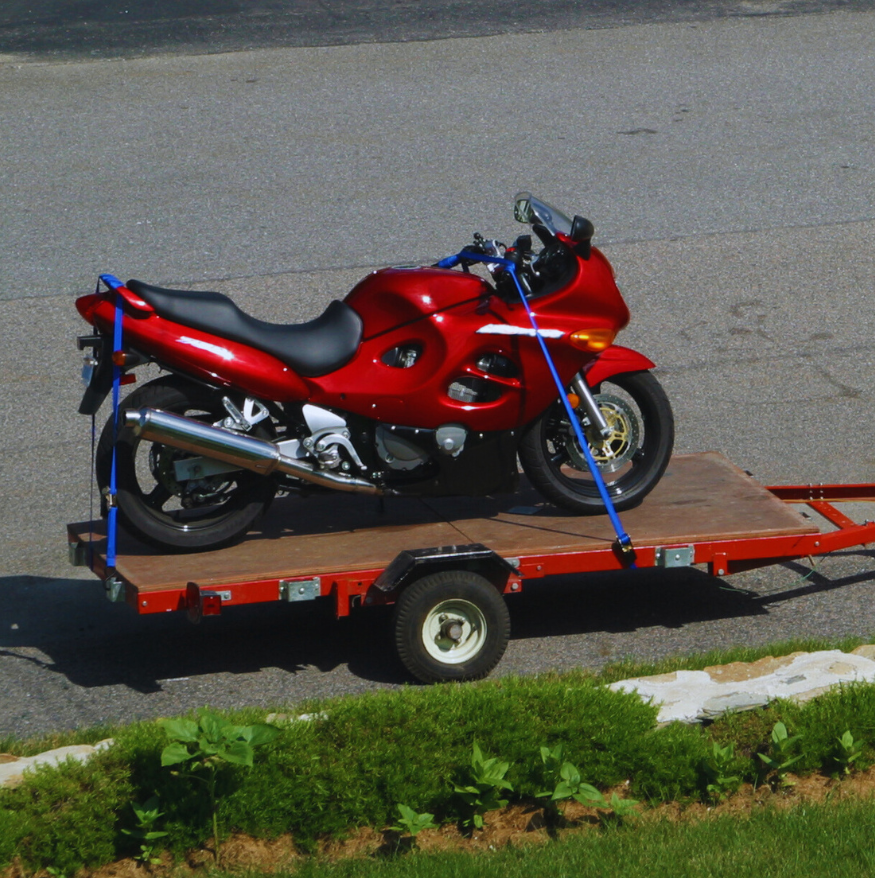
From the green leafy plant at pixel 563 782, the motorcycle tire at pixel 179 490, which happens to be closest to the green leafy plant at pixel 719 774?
the green leafy plant at pixel 563 782

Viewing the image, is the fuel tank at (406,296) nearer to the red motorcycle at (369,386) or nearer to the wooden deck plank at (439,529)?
the red motorcycle at (369,386)

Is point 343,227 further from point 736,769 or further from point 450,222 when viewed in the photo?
point 736,769

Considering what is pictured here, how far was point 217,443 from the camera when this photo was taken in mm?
5543

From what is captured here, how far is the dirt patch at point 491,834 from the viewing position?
431 cm

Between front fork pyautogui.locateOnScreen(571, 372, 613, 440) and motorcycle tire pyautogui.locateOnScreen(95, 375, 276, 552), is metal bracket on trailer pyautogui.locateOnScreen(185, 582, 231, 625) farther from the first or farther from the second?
front fork pyautogui.locateOnScreen(571, 372, 613, 440)

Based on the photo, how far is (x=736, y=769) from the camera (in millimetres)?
4637

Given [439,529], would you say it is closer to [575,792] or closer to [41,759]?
[575,792]

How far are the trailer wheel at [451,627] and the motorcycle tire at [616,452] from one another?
81 cm

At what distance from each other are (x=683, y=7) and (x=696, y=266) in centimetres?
783

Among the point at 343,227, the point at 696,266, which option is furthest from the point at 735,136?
the point at 343,227

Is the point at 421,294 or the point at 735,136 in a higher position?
the point at 735,136

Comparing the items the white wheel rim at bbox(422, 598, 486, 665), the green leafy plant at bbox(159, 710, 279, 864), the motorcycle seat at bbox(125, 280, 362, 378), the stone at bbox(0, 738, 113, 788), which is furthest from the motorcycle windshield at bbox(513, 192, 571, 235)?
the stone at bbox(0, 738, 113, 788)

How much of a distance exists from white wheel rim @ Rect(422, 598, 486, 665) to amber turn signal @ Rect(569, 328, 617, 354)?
126 cm

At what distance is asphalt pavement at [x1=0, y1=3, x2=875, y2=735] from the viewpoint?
6098mm
